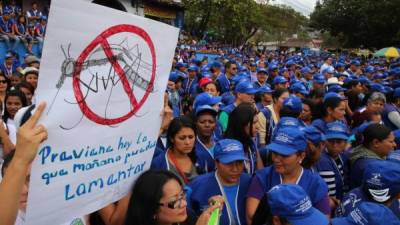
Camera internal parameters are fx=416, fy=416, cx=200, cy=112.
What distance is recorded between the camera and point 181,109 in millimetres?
7098

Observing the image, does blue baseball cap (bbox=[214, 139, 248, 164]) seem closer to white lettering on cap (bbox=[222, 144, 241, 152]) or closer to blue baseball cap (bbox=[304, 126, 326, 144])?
white lettering on cap (bbox=[222, 144, 241, 152])

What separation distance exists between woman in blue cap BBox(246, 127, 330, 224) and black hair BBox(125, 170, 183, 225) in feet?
2.49

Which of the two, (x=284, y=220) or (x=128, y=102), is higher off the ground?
(x=128, y=102)

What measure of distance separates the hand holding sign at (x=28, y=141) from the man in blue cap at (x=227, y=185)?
144cm

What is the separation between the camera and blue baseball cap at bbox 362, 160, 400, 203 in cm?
246

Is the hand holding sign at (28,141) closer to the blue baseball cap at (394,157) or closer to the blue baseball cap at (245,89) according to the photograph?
the blue baseball cap at (394,157)

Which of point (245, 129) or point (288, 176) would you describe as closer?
point (288, 176)

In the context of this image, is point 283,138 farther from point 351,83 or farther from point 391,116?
point 351,83

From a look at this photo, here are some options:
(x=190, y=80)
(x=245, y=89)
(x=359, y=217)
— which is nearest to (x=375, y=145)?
(x=359, y=217)

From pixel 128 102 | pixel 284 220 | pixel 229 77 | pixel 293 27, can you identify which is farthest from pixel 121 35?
pixel 293 27

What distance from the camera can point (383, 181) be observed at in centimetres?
248

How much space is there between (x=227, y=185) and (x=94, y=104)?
1315mm

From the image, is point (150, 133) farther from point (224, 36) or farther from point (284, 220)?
point (224, 36)

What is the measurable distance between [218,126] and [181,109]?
2.61 metres
